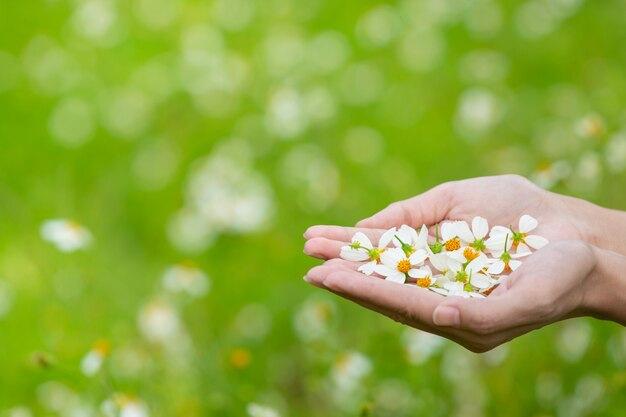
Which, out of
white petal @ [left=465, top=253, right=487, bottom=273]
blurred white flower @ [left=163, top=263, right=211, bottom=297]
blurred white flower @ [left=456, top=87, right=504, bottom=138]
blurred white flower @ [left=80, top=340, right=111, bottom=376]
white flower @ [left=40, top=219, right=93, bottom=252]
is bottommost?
white petal @ [left=465, top=253, right=487, bottom=273]

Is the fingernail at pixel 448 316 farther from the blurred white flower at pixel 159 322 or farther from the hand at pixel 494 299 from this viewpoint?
the blurred white flower at pixel 159 322

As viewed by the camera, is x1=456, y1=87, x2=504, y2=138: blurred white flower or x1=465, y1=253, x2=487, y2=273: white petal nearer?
x1=465, y1=253, x2=487, y2=273: white petal

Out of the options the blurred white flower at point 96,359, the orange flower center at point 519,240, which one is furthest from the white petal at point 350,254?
the blurred white flower at point 96,359

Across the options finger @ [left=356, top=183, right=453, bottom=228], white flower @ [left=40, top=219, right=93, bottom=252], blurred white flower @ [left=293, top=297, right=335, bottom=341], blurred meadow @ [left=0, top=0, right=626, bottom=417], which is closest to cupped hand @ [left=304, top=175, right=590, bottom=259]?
finger @ [left=356, top=183, right=453, bottom=228]

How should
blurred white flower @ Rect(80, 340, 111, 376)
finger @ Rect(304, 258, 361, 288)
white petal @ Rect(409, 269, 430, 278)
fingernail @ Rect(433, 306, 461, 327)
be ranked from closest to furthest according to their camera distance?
fingernail @ Rect(433, 306, 461, 327) → finger @ Rect(304, 258, 361, 288) → white petal @ Rect(409, 269, 430, 278) → blurred white flower @ Rect(80, 340, 111, 376)

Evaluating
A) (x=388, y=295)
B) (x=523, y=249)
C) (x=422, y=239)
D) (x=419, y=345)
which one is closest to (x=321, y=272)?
(x=388, y=295)

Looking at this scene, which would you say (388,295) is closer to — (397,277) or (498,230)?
(397,277)

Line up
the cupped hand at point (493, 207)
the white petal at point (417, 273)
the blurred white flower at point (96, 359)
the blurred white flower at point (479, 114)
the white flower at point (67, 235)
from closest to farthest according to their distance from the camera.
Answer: the white petal at point (417, 273)
the cupped hand at point (493, 207)
the blurred white flower at point (96, 359)
the white flower at point (67, 235)
the blurred white flower at point (479, 114)

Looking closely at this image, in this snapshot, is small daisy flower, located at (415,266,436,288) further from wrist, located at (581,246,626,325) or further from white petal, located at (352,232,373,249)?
wrist, located at (581,246,626,325)
